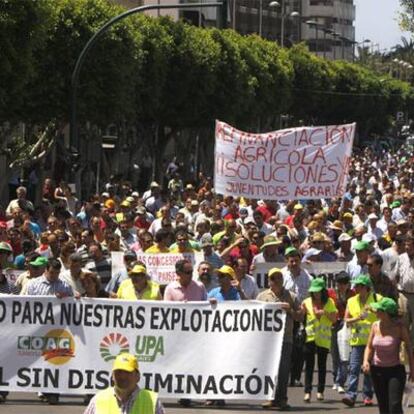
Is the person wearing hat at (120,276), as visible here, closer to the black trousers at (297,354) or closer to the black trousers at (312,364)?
the black trousers at (297,354)

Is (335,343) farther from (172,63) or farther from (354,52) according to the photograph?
(354,52)

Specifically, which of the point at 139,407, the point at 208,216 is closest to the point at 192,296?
the point at 139,407

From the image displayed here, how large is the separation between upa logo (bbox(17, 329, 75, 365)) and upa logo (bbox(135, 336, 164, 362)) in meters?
0.59

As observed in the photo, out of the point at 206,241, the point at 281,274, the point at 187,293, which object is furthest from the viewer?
the point at 206,241

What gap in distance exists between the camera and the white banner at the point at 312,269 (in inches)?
714

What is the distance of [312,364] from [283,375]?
110cm

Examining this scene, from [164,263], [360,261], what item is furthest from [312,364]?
[164,263]

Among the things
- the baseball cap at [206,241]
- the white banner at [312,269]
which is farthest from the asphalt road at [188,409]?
the baseball cap at [206,241]

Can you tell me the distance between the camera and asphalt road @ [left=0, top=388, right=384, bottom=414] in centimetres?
1393

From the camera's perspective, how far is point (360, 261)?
17.2 m

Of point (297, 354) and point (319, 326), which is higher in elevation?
point (319, 326)

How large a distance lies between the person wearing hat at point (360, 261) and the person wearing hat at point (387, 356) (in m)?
4.61

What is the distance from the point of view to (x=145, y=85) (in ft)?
154

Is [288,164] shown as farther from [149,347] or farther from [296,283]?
[149,347]
